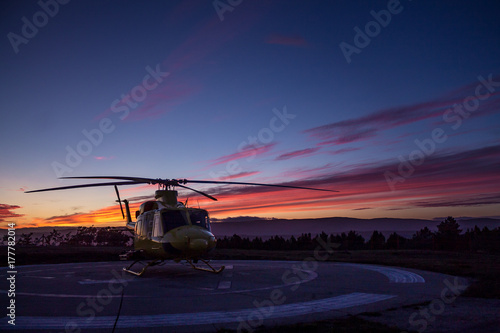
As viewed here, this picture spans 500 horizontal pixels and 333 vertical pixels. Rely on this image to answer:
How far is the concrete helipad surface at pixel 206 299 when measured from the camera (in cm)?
753

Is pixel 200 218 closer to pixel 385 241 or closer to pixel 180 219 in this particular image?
pixel 180 219

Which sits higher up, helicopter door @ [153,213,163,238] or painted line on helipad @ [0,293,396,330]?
helicopter door @ [153,213,163,238]

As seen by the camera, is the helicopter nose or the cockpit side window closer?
the helicopter nose

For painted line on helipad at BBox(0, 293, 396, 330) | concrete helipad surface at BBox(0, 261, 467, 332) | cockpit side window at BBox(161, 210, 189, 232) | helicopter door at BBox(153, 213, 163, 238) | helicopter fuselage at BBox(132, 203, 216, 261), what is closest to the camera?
painted line on helipad at BBox(0, 293, 396, 330)

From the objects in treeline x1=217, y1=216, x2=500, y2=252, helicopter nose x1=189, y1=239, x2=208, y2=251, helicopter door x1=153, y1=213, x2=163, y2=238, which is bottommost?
treeline x1=217, y1=216, x2=500, y2=252

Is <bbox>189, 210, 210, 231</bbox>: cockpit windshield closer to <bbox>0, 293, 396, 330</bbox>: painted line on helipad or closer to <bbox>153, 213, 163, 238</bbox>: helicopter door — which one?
<bbox>153, 213, 163, 238</bbox>: helicopter door

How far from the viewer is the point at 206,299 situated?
395 inches

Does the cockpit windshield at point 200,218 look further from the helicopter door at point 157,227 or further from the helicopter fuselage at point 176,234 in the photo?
the helicopter door at point 157,227

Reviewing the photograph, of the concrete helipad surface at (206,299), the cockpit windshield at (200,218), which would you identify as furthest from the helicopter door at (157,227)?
the concrete helipad surface at (206,299)

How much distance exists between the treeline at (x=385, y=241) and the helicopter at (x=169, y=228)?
2354 centimetres

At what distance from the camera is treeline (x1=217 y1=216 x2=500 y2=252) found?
32.9m

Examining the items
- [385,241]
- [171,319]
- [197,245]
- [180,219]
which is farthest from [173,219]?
[385,241]

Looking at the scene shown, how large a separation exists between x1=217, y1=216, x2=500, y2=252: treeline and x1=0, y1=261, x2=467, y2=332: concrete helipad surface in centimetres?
2178

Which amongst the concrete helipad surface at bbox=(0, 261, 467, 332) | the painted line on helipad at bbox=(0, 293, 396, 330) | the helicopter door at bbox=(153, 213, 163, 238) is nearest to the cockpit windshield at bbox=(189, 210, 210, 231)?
the helicopter door at bbox=(153, 213, 163, 238)
